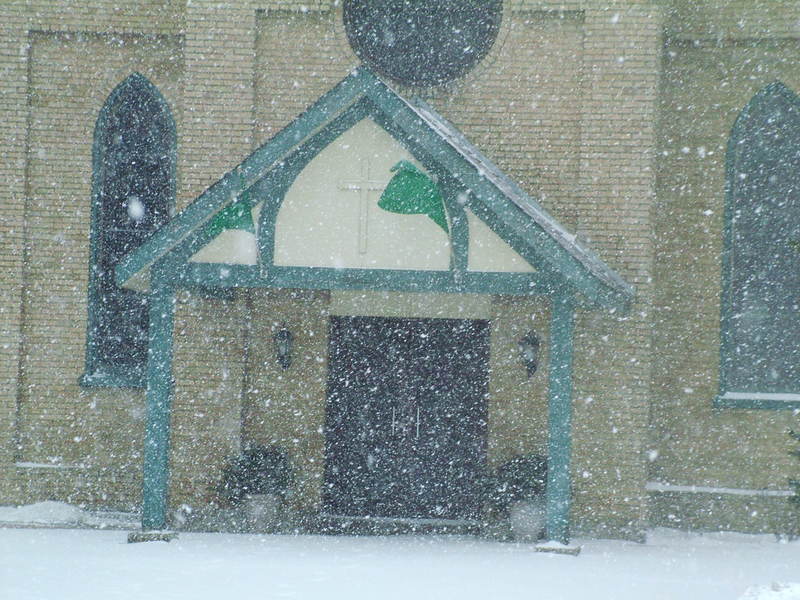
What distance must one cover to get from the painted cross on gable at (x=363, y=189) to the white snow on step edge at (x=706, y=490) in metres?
4.98

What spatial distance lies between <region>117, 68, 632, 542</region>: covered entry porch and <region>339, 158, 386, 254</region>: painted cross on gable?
0.4 inches

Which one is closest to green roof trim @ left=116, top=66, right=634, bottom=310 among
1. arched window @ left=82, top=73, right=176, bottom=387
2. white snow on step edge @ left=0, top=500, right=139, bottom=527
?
arched window @ left=82, top=73, right=176, bottom=387

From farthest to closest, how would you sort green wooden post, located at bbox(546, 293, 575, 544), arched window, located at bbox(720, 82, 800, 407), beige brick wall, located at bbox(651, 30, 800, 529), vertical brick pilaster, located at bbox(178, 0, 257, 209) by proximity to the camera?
arched window, located at bbox(720, 82, 800, 407), beige brick wall, located at bbox(651, 30, 800, 529), vertical brick pilaster, located at bbox(178, 0, 257, 209), green wooden post, located at bbox(546, 293, 575, 544)

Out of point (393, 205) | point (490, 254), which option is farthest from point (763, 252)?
point (393, 205)

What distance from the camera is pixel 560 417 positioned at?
1080 centimetres

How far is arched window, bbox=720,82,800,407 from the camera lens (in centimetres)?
1327

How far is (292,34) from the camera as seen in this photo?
12.9 m

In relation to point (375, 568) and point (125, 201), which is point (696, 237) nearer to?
point (375, 568)

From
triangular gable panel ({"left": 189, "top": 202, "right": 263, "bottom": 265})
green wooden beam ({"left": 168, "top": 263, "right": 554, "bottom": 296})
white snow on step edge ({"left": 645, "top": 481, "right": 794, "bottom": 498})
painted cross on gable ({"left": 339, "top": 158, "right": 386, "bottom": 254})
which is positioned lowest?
white snow on step edge ({"left": 645, "top": 481, "right": 794, "bottom": 498})

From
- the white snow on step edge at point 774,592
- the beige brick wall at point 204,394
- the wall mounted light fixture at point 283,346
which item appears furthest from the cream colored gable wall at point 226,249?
the white snow on step edge at point 774,592

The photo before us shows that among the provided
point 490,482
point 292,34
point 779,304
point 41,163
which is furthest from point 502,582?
point 41,163

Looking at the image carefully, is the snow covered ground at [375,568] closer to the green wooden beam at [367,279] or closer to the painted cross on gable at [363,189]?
the green wooden beam at [367,279]

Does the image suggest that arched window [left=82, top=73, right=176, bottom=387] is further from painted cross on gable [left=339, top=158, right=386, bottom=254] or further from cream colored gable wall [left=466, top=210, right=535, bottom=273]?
cream colored gable wall [left=466, top=210, right=535, bottom=273]

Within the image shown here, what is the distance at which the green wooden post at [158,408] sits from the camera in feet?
35.7
